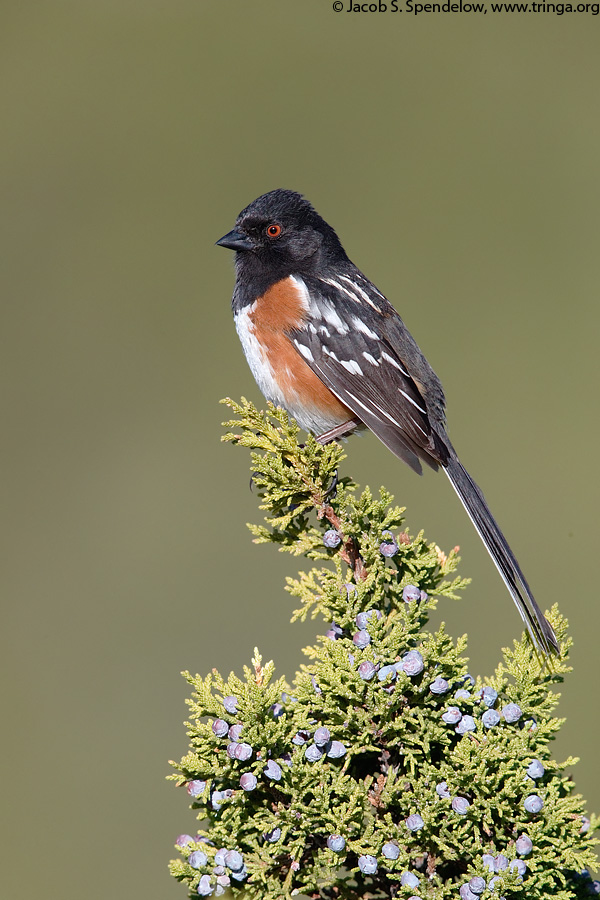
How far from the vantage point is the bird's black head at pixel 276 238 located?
3242 millimetres

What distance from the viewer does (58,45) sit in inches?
316

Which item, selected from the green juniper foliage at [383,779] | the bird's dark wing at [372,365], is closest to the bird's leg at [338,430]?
the bird's dark wing at [372,365]

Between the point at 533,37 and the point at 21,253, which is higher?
Answer: the point at 533,37

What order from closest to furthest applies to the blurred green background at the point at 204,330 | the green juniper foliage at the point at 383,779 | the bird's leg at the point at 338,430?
the green juniper foliage at the point at 383,779 → the bird's leg at the point at 338,430 → the blurred green background at the point at 204,330

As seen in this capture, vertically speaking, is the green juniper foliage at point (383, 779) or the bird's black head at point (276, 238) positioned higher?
the bird's black head at point (276, 238)

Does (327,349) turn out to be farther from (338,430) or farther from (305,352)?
(338,430)

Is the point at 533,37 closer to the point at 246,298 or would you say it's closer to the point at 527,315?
the point at 527,315

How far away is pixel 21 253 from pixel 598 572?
211 inches

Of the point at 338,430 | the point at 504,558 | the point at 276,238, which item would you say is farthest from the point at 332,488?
the point at 276,238

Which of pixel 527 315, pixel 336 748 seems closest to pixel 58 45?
pixel 527 315

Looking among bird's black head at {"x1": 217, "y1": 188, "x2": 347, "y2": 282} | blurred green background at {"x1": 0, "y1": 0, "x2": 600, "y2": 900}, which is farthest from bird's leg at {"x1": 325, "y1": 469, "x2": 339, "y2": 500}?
blurred green background at {"x1": 0, "y1": 0, "x2": 600, "y2": 900}

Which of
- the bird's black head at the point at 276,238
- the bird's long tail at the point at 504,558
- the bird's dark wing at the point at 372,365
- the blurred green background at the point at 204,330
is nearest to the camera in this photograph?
the bird's long tail at the point at 504,558

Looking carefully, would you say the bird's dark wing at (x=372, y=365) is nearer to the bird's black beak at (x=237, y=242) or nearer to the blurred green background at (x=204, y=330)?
the bird's black beak at (x=237, y=242)

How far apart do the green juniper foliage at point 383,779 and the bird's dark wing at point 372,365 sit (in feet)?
3.82
